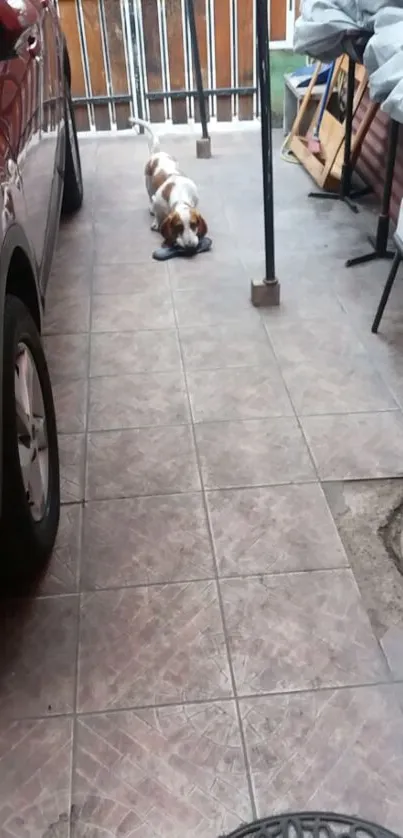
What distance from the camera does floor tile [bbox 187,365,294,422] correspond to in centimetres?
291

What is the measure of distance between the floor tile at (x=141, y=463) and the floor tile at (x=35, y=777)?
844 millimetres

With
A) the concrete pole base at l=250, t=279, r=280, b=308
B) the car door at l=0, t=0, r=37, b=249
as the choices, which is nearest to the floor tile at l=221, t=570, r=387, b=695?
the car door at l=0, t=0, r=37, b=249

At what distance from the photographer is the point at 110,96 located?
657cm

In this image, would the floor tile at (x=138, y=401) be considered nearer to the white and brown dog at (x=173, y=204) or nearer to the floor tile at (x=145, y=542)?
the floor tile at (x=145, y=542)

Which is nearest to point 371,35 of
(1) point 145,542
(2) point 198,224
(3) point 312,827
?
(2) point 198,224

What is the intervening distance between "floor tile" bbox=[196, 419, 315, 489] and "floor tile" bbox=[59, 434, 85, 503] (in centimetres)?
41

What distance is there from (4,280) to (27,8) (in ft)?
2.80

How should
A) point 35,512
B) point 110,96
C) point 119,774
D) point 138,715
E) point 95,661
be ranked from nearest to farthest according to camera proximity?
point 119,774 → point 138,715 → point 95,661 → point 35,512 → point 110,96

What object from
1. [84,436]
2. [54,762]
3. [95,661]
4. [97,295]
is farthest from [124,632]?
[97,295]

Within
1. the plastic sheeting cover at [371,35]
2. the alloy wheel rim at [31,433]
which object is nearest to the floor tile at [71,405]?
the alloy wheel rim at [31,433]

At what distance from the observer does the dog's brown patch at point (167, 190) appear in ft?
14.5

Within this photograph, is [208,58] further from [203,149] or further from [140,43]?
[203,149]

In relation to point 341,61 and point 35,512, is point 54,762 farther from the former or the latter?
point 341,61

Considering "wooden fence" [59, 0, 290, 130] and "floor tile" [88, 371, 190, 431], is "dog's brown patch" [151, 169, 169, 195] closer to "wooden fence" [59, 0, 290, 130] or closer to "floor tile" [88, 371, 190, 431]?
"floor tile" [88, 371, 190, 431]
